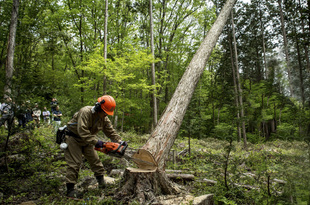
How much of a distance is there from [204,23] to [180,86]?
14.7m

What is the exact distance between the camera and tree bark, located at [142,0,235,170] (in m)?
3.49

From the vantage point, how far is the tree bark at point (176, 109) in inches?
137

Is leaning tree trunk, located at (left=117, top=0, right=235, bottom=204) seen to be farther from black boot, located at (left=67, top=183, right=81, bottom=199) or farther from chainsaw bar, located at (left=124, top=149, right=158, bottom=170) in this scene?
black boot, located at (left=67, top=183, right=81, bottom=199)

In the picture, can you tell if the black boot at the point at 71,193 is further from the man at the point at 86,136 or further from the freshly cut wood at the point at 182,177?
the freshly cut wood at the point at 182,177

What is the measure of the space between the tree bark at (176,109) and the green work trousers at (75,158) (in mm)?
1258

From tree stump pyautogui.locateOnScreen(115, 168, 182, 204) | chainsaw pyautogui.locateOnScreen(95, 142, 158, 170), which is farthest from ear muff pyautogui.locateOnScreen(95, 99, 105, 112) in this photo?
tree stump pyautogui.locateOnScreen(115, 168, 182, 204)

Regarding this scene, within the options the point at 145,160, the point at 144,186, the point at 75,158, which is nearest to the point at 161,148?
the point at 145,160

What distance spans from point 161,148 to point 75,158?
1791mm

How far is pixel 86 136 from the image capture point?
3529 millimetres

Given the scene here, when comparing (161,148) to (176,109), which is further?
(176,109)

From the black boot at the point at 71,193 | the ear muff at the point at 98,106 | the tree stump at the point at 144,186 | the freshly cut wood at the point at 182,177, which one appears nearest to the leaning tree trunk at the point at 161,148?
the tree stump at the point at 144,186

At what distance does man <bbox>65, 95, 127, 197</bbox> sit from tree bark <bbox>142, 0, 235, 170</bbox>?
2.14 feet

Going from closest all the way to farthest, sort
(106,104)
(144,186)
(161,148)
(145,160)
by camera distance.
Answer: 1. (144,186)
2. (145,160)
3. (161,148)
4. (106,104)

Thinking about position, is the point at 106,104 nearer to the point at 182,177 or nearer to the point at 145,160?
the point at 145,160
